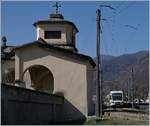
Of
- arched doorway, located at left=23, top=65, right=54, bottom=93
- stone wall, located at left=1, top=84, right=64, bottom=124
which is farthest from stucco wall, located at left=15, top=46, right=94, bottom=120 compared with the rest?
A: arched doorway, located at left=23, top=65, right=54, bottom=93

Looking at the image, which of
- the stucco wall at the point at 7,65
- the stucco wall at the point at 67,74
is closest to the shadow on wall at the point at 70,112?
the stucco wall at the point at 67,74

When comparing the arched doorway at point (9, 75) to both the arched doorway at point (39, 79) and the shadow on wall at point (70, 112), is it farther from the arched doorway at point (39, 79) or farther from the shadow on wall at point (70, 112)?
the shadow on wall at point (70, 112)

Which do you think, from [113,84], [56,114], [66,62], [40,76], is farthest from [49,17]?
[113,84]

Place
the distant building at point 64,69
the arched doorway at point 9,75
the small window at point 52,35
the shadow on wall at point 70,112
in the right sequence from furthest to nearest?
the small window at point 52,35 → the arched doorway at point 9,75 → the distant building at point 64,69 → the shadow on wall at point 70,112

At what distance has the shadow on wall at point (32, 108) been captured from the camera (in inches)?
962

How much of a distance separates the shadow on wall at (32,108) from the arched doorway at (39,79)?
795cm

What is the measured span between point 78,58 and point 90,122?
10.5 meters

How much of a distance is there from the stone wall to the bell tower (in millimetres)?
11673

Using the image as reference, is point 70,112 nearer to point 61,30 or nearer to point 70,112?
point 70,112

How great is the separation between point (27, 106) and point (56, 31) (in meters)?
24.1

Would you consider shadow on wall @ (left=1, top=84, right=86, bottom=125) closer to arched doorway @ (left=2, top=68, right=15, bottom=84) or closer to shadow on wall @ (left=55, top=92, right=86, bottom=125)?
shadow on wall @ (left=55, top=92, right=86, bottom=125)

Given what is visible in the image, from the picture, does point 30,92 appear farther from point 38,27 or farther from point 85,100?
point 38,27

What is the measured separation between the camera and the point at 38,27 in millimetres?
53281

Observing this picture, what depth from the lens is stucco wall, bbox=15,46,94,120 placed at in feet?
142
